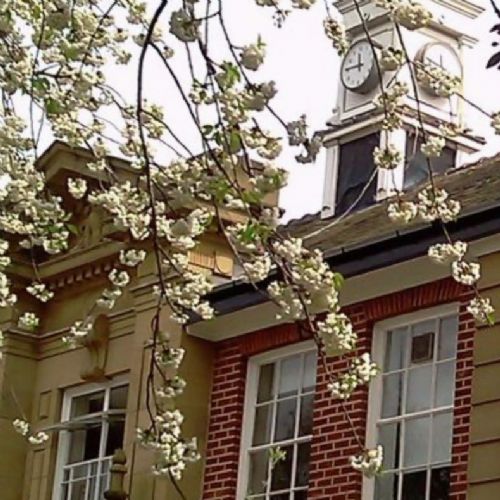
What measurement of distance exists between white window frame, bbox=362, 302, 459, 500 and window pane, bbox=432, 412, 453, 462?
0.62 m

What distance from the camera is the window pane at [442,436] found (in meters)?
12.3

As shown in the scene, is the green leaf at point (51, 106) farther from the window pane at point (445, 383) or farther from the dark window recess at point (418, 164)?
the dark window recess at point (418, 164)

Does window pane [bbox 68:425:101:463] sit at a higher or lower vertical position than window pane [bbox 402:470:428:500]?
higher

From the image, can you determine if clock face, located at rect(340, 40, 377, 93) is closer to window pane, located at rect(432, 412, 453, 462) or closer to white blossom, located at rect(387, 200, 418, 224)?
window pane, located at rect(432, 412, 453, 462)

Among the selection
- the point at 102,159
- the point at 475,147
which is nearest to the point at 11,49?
the point at 102,159

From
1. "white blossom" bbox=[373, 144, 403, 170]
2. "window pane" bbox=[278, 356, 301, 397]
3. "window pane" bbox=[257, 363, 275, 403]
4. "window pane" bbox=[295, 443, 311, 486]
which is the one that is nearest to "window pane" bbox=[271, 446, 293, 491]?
"window pane" bbox=[295, 443, 311, 486]

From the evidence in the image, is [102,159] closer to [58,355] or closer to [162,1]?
[162,1]

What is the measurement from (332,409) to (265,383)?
1216mm

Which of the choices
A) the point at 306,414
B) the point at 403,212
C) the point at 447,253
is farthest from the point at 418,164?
the point at 403,212

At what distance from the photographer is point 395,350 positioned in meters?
13.2

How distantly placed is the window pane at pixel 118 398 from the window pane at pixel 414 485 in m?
3.78

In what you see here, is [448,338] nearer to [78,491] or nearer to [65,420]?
[78,491]

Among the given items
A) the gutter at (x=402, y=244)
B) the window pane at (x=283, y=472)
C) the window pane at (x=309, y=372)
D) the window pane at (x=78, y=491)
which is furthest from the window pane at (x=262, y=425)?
the window pane at (x=78, y=491)

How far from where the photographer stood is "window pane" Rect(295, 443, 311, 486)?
1366 centimetres
